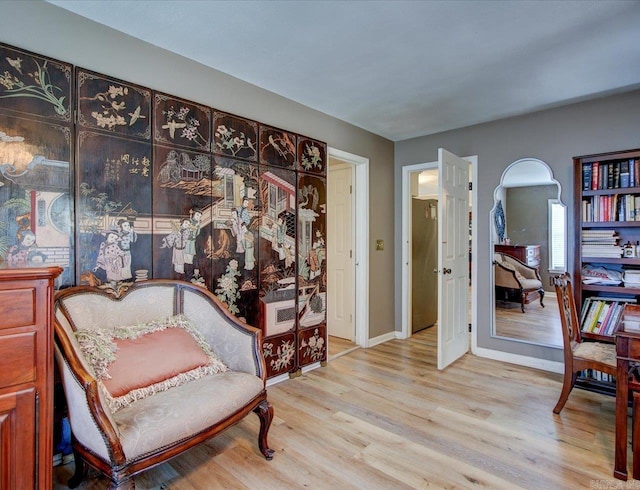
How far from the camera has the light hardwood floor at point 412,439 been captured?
1.85m

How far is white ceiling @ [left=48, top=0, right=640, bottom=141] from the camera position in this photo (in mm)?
1984

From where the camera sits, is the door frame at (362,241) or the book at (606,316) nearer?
the book at (606,316)

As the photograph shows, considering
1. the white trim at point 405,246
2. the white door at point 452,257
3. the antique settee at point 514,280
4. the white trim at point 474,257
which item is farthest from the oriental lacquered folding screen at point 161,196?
the antique settee at point 514,280

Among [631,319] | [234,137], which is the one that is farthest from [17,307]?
[631,319]

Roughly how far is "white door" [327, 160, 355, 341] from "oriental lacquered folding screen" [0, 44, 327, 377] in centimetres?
75

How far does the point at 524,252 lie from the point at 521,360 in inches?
43.3

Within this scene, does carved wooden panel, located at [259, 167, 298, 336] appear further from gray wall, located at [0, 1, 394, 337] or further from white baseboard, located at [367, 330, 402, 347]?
white baseboard, located at [367, 330, 402, 347]

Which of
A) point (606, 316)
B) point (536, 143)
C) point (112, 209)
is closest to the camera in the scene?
point (112, 209)

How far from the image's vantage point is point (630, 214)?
2877mm

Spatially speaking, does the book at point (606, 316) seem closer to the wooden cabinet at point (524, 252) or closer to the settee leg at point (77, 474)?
the wooden cabinet at point (524, 252)

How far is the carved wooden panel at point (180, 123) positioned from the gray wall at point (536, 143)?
9.09 feet

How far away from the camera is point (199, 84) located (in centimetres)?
260

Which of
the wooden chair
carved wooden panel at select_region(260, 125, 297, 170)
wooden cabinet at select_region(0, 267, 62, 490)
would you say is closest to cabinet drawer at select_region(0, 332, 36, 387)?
Result: wooden cabinet at select_region(0, 267, 62, 490)

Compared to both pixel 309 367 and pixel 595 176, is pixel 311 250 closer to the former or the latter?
pixel 309 367
